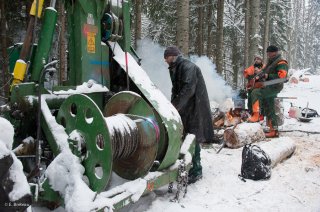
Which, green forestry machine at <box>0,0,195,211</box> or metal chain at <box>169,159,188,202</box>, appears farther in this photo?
metal chain at <box>169,159,188,202</box>

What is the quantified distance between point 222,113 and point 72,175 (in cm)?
720

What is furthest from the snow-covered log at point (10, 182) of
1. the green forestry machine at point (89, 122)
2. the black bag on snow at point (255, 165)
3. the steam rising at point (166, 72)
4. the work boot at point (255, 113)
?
the steam rising at point (166, 72)

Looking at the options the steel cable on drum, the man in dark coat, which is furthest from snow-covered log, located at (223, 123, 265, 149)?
the steel cable on drum

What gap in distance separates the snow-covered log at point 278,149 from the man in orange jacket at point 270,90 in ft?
5.59

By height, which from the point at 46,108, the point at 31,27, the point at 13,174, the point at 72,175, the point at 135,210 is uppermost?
the point at 31,27

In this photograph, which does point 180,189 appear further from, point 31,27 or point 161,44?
point 161,44

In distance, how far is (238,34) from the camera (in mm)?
25203

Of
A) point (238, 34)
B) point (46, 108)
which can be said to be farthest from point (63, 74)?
point (238, 34)

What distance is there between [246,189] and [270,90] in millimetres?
4548

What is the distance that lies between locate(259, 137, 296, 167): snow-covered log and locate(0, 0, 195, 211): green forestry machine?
184 centimetres

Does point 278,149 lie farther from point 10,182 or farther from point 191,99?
point 10,182

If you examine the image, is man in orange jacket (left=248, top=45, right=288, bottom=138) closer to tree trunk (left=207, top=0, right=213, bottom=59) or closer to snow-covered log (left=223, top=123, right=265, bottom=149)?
snow-covered log (left=223, top=123, right=265, bottom=149)

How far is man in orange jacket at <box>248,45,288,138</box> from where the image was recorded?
9.63 m

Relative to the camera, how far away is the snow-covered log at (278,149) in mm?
6887
